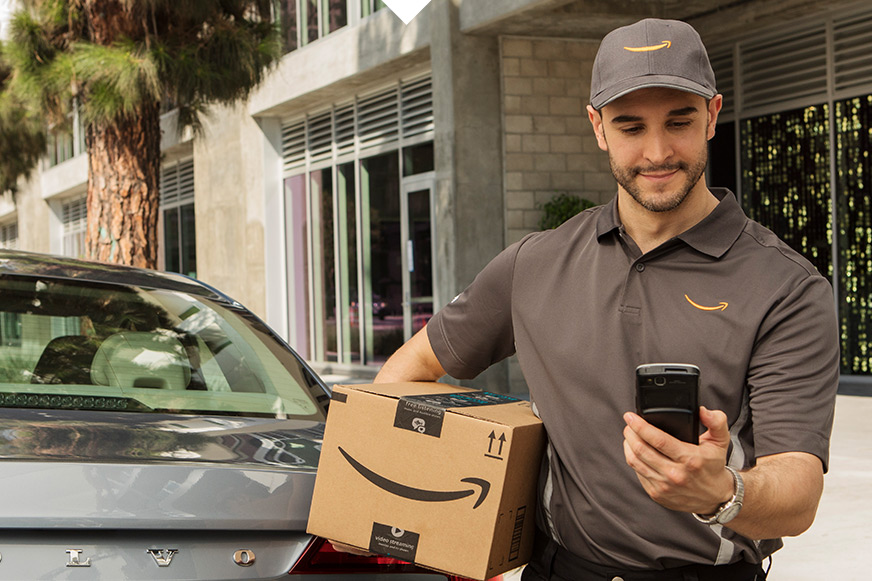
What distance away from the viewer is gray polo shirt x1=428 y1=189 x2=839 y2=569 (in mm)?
1640

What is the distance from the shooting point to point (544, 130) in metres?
10.9

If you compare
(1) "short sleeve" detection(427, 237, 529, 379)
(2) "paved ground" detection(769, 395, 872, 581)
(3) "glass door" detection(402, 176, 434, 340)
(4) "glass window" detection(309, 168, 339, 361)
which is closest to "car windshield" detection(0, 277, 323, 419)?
(1) "short sleeve" detection(427, 237, 529, 379)

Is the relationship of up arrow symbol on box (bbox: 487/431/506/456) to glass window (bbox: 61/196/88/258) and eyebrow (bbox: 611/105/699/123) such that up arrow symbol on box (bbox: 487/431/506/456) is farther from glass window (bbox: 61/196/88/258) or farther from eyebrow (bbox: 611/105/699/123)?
glass window (bbox: 61/196/88/258)

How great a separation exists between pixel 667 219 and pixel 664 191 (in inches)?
2.8

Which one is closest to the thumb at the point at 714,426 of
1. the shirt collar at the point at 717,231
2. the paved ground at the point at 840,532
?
the shirt collar at the point at 717,231

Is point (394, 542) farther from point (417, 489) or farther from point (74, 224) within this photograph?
point (74, 224)

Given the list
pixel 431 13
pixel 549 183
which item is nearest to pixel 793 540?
pixel 549 183

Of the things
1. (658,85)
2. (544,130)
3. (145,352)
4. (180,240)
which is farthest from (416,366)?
(180,240)

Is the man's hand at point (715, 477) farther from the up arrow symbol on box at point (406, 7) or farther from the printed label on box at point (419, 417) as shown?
the up arrow symbol on box at point (406, 7)

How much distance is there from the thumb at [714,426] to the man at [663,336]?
0.13 meters

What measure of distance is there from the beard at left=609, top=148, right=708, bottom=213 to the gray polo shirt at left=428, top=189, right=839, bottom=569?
2.5 inches

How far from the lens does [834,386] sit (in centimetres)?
167

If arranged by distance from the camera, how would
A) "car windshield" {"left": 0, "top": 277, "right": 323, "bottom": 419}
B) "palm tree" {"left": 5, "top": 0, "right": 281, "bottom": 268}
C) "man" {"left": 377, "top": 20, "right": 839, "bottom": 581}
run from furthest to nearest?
"palm tree" {"left": 5, "top": 0, "right": 281, "bottom": 268} → "car windshield" {"left": 0, "top": 277, "right": 323, "bottom": 419} → "man" {"left": 377, "top": 20, "right": 839, "bottom": 581}

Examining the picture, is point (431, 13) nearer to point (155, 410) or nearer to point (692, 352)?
point (155, 410)
